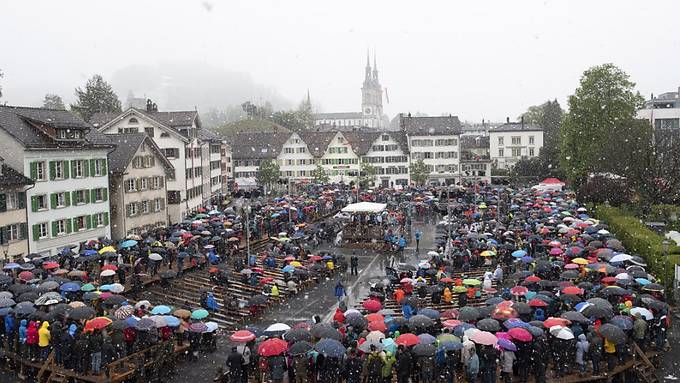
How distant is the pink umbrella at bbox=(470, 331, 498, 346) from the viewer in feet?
62.4

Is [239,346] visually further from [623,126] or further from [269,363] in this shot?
[623,126]

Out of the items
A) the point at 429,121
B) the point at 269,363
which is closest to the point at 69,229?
the point at 269,363

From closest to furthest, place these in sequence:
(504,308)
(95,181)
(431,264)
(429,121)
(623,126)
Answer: (504,308), (431,264), (95,181), (623,126), (429,121)

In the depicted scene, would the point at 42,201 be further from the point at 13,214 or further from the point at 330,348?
the point at 330,348

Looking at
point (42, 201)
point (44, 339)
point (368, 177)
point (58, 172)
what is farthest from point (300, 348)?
point (368, 177)

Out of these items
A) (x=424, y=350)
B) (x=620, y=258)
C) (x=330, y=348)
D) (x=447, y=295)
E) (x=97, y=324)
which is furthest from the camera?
(x=620, y=258)

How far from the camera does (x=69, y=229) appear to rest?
1829 inches

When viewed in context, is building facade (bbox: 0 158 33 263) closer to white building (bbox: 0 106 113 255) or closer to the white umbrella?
Result: white building (bbox: 0 106 113 255)

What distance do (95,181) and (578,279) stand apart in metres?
35.6

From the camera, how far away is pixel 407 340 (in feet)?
64.7

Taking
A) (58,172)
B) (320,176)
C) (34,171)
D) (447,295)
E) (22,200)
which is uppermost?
(34,171)

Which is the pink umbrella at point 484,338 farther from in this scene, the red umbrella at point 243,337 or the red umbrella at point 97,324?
the red umbrella at point 97,324

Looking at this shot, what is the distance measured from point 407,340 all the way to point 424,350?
111 centimetres

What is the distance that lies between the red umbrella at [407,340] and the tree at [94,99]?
85.4m
